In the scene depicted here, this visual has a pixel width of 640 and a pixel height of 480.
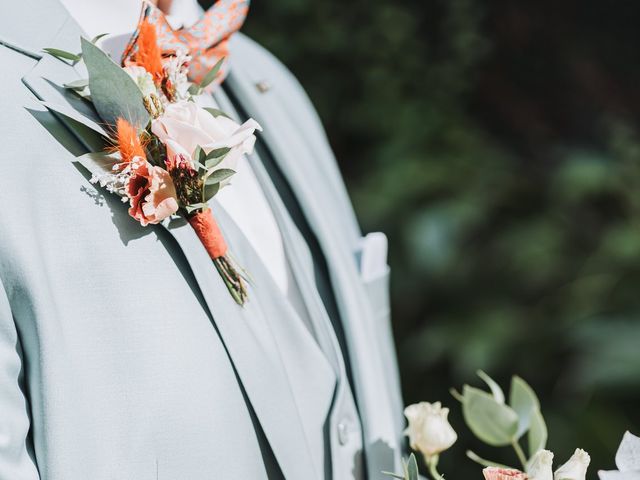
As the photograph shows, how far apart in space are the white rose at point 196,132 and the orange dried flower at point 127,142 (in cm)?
3

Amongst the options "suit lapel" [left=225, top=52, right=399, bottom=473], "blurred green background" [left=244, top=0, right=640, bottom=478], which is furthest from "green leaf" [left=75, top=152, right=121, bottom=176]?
"blurred green background" [left=244, top=0, right=640, bottom=478]

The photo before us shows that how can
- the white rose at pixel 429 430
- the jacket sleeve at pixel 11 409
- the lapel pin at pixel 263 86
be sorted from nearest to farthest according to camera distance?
the jacket sleeve at pixel 11 409, the white rose at pixel 429 430, the lapel pin at pixel 263 86

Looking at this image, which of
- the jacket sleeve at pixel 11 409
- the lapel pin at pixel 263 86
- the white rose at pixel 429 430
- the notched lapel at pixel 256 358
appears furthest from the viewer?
the lapel pin at pixel 263 86

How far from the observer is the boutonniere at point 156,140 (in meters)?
0.75

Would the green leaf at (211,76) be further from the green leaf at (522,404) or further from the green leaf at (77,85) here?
the green leaf at (522,404)

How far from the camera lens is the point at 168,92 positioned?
0.82 metres

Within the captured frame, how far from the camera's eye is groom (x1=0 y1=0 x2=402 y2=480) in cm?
71

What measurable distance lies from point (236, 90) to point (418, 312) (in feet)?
4.94

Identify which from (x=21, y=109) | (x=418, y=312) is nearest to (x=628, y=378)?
(x=418, y=312)

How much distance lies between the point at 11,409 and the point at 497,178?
205cm

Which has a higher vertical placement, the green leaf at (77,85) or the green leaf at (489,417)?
the green leaf at (77,85)

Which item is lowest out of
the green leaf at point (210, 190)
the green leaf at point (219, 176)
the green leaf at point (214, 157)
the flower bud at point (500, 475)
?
the flower bud at point (500, 475)

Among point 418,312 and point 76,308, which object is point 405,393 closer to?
point 418,312

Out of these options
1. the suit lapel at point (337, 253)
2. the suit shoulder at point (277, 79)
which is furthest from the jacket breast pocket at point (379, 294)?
the suit shoulder at point (277, 79)
